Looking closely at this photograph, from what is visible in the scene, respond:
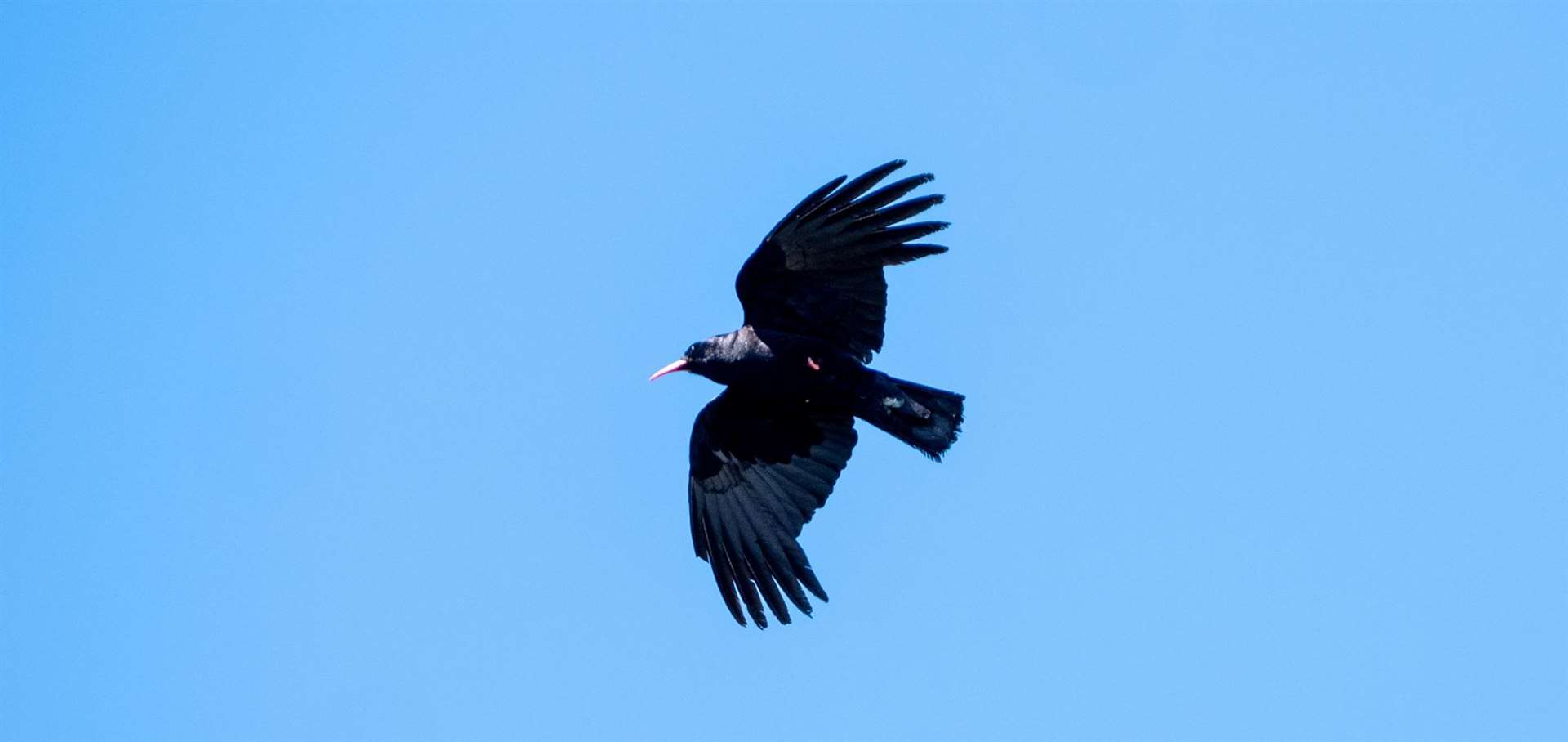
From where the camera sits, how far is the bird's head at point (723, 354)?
15000 mm

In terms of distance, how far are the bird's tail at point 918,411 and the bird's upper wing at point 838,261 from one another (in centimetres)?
36

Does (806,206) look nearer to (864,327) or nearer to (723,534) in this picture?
(864,327)

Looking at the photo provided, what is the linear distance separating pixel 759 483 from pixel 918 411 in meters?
1.64

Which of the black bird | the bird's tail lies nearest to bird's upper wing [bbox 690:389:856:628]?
the black bird

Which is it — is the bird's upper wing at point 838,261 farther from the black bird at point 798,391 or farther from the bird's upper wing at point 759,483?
the bird's upper wing at point 759,483

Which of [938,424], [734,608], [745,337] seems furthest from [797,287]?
[734,608]

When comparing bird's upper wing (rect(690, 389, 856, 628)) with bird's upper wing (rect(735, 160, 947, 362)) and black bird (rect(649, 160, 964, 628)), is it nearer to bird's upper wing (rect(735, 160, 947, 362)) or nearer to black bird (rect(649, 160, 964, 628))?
black bird (rect(649, 160, 964, 628))

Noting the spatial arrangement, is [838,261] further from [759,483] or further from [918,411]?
[759,483]

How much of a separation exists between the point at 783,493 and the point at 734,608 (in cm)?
101

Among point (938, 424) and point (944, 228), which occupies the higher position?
point (944, 228)

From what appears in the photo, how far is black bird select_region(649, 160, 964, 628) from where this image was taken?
48.1ft

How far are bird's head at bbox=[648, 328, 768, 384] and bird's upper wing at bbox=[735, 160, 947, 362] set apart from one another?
0.19 meters

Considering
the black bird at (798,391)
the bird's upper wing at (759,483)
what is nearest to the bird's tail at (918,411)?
the black bird at (798,391)

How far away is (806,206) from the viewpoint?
14594mm
